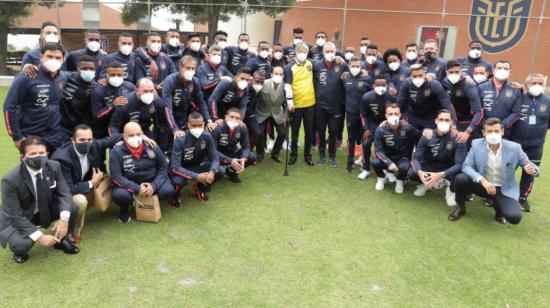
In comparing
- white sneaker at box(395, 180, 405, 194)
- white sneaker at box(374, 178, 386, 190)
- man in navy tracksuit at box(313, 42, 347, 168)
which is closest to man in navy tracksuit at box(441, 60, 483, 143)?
white sneaker at box(395, 180, 405, 194)

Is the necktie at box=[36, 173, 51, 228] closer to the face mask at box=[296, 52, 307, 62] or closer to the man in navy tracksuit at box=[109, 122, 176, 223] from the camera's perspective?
the man in navy tracksuit at box=[109, 122, 176, 223]

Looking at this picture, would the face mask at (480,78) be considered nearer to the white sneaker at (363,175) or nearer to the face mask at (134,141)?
the white sneaker at (363,175)

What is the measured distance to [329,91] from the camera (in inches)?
258

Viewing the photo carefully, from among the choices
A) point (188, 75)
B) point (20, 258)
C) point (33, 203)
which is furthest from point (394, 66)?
point (20, 258)

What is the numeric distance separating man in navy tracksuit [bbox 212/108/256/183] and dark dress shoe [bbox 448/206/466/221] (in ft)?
8.83

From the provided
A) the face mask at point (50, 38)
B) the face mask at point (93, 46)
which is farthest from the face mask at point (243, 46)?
the face mask at point (50, 38)

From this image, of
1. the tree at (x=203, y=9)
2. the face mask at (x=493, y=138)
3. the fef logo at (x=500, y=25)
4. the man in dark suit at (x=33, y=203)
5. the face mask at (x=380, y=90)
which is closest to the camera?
the man in dark suit at (x=33, y=203)

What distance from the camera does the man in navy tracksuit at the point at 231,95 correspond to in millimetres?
5938

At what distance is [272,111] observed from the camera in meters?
6.67

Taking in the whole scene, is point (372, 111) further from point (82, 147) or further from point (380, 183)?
point (82, 147)

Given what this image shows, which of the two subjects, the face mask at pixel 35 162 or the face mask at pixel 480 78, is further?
the face mask at pixel 480 78

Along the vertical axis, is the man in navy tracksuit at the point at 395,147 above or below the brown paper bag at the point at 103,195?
above

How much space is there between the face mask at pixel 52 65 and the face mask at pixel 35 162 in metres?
1.29

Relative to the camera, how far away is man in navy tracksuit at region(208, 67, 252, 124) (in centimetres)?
594
